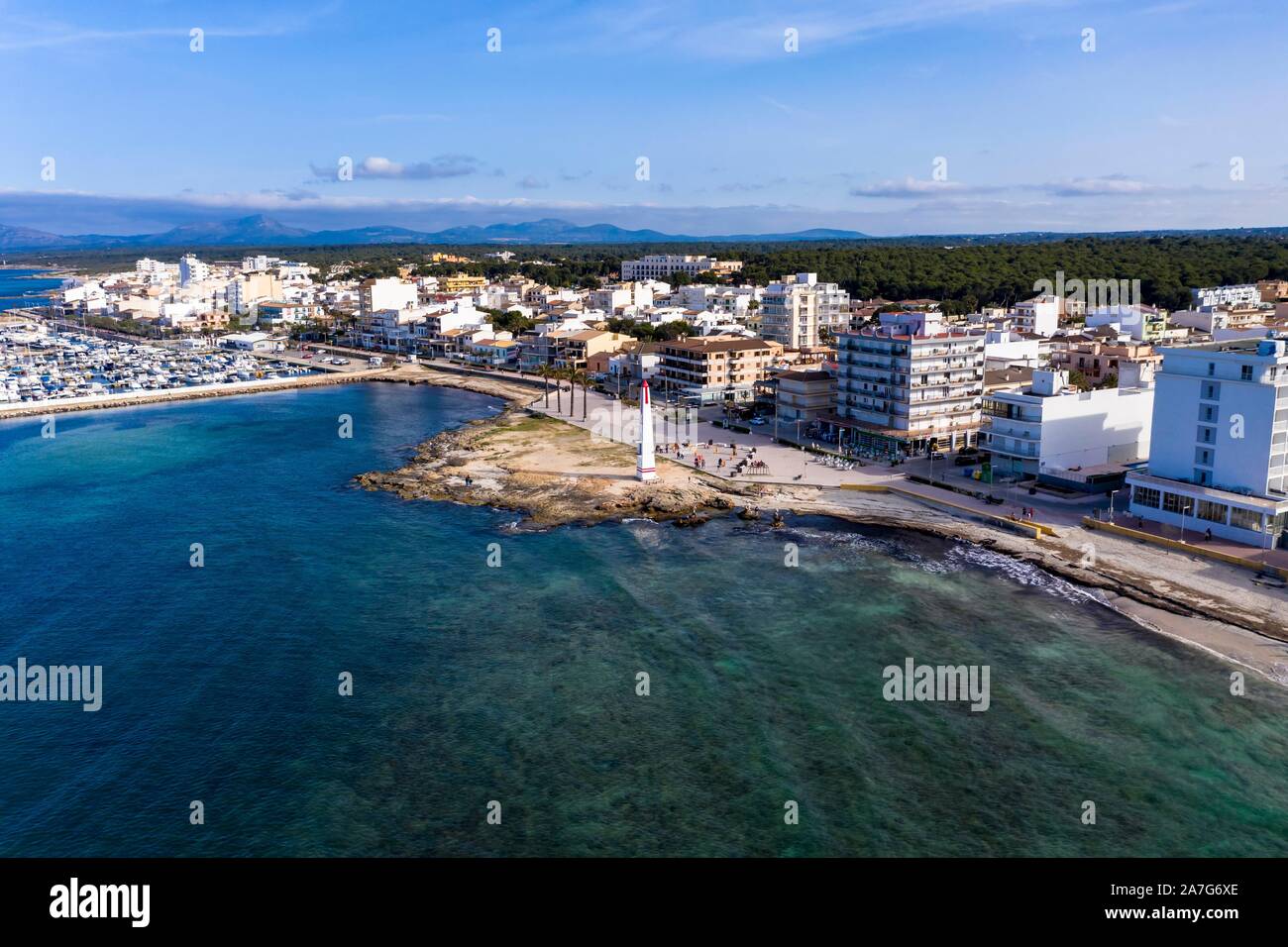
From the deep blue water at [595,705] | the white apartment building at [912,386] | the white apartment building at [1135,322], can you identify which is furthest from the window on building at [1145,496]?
the white apartment building at [1135,322]

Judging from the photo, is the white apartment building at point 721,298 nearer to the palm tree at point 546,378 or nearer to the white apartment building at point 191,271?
the palm tree at point 546,378

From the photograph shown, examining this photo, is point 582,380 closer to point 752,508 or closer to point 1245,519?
point 752,508

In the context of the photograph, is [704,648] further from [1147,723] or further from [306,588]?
[306,588]

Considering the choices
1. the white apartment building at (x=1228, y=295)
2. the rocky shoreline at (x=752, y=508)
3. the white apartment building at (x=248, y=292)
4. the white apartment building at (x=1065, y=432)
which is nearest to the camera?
the rocky shoreline at (x=752, y=508)

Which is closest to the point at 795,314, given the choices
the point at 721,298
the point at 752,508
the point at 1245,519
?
the point at 721,298

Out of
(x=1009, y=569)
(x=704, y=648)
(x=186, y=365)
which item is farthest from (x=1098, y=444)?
(x=186, y=365)
